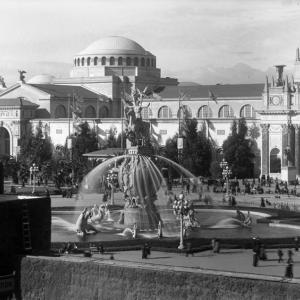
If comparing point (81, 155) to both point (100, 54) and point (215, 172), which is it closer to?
point (215, 172)

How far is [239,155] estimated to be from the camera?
3339 inches

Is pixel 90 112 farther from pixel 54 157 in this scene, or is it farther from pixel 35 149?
pixel 35 149

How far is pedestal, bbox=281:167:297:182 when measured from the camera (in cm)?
8206

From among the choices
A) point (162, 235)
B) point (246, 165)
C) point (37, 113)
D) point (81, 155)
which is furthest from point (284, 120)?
point (162, 235)

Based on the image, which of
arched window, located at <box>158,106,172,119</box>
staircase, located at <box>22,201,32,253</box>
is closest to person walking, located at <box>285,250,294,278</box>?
staircase, located at <box>22,201,32,253</box>

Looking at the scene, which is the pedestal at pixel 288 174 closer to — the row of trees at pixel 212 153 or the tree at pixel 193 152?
the row of trees at pixel 212 153

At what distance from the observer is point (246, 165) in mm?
85000

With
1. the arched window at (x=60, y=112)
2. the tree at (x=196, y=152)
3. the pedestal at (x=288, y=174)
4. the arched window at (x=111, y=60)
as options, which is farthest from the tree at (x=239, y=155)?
the arched window at (x=111, y=60)

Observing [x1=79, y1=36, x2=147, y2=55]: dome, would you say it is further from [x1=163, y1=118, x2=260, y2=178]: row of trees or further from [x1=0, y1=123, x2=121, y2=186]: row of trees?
[x1=163, y1=118, x2=260, y2=178]: row of trees

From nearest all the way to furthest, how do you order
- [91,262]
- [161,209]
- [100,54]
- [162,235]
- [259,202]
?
[91,262] → [162,235] → [161,209] → [259,202] → [100,54]

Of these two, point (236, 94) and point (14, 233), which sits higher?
point (236, 94)

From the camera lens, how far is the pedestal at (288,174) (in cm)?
8206

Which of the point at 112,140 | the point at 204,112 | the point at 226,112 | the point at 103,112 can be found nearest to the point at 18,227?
the point at 112,140

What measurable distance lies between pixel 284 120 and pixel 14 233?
63.9 m
